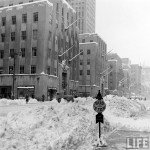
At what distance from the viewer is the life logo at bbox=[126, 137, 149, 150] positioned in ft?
30.7

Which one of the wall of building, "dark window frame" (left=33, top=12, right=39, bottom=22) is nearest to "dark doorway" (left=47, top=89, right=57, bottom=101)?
the wall of building

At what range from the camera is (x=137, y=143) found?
33.6ft

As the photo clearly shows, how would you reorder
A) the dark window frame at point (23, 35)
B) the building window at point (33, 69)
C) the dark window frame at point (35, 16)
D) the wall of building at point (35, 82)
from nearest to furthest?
1. the wall of building at point (35, 82)
2. the building window at point (33, 69)
3. the dark window frame at point (35, 16)
4. the dark window frame at point (23, 35)

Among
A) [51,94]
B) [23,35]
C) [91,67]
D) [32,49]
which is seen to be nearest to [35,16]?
[23,35]

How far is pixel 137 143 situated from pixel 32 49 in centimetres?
4256

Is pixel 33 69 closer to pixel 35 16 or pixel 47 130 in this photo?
pixel 35 16

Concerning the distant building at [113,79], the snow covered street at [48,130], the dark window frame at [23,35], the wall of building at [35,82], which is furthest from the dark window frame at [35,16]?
the distant building at [113,79]

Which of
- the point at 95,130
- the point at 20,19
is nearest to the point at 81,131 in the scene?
the point at 95,130

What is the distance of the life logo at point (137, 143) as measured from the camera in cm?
936

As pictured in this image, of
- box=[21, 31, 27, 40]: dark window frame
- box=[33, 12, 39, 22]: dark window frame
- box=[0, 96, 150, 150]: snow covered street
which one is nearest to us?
box=[0, 96, 150, 150]: snow covered street

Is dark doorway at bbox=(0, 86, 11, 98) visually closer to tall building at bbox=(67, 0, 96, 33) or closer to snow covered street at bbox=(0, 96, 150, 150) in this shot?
snow covered street at bbox=(0, 96, 150, 150)

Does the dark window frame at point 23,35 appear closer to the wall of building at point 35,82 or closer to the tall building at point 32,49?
the tall building at point 32,49

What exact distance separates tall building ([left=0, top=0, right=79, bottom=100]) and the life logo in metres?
37.0

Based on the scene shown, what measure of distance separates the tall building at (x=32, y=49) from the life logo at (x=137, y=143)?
37.0m
